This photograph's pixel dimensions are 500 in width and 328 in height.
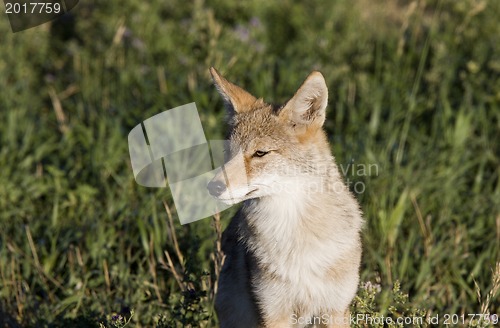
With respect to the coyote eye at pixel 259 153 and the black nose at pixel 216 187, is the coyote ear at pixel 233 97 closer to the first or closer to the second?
the coyote eye at pixel 259 153

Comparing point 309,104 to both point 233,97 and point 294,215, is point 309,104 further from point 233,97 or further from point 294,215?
point 294,215

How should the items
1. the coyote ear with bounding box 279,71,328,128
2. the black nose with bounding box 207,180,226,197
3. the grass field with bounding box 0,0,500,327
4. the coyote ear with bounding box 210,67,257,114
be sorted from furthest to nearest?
the grass field with bounding box 0,0,500,327 < the coyote ear with bounding box 210,67,257,114 < the coyote ear with bounding box 279,71,328,128 < the black nose with bounding box 207,180,226,197

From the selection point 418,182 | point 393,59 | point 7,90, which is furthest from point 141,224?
point 393,59

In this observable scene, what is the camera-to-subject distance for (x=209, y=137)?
20.4 feet

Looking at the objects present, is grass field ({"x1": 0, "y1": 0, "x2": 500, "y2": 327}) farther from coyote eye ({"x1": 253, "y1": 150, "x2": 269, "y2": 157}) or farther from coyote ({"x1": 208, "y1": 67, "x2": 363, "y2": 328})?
coyote eye ({"x1": 253, "y1": 150, "x2": 269, "y2": 157})

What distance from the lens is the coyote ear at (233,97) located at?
13.8 feet

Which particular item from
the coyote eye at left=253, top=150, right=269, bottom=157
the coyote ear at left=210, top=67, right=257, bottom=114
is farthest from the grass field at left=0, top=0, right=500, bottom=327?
the coyote ear at left=210, top=67, right=257, bottom=114

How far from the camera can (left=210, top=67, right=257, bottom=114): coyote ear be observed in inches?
165

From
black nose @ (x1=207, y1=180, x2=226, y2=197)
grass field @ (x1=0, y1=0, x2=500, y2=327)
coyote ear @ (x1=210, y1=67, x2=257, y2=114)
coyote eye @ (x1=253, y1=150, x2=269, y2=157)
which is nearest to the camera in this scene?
black nose @ (x1=207, y1=180, x2=226, y2=197)

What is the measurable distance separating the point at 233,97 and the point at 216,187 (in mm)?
725

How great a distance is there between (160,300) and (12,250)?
3.93ft

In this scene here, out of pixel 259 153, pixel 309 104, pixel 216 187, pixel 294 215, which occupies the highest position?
pixel 309 104

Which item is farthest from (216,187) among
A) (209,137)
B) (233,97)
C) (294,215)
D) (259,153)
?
(209,137)

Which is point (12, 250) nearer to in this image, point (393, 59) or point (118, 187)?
point (118, 187)
